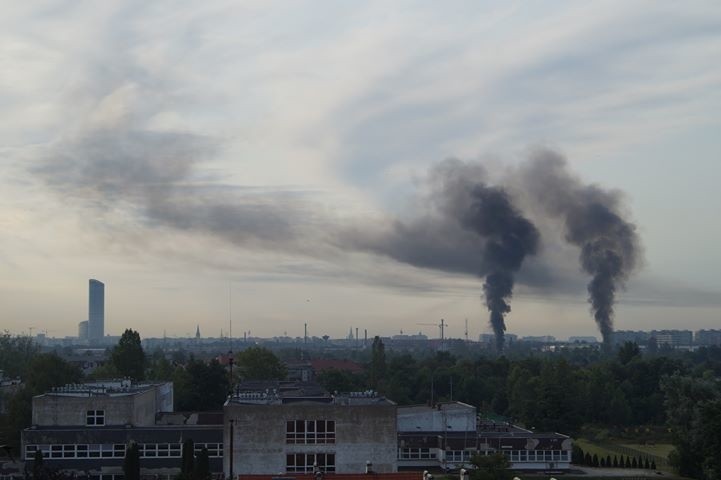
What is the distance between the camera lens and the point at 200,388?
329ft

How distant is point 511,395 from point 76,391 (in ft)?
204

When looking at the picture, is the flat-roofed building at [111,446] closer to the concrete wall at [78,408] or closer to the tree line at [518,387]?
the concrete wall at [78,408]

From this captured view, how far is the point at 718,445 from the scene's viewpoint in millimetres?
65750

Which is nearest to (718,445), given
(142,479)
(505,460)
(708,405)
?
(708,405)

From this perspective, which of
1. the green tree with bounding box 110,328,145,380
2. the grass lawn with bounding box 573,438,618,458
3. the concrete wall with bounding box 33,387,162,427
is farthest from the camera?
the green tree with bounding box 110,328,145,380

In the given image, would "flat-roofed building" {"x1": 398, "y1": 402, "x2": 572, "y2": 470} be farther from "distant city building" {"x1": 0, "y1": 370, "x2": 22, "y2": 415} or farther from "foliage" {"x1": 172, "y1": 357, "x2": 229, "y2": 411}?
"distant city building" {"x1": 0, "y1": 370, "x2": 22, "y2": 415}

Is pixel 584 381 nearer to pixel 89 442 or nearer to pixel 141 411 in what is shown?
pixel 141 411

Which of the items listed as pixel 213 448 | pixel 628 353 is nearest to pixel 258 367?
pixel 628 353

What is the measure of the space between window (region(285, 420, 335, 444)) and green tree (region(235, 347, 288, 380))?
81.4 meters

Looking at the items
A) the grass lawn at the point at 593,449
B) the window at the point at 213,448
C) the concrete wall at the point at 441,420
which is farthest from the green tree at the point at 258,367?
the window at the point at 213,448

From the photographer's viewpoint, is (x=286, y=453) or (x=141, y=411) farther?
(x=141, y=411)

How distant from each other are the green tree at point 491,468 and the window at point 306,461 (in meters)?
9.75

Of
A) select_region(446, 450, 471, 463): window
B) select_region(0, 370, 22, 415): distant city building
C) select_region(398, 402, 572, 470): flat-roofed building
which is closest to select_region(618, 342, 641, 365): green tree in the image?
select_region(398, 402, 572, 470): flat-roofed building

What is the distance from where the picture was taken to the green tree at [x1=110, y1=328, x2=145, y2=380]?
357ft
